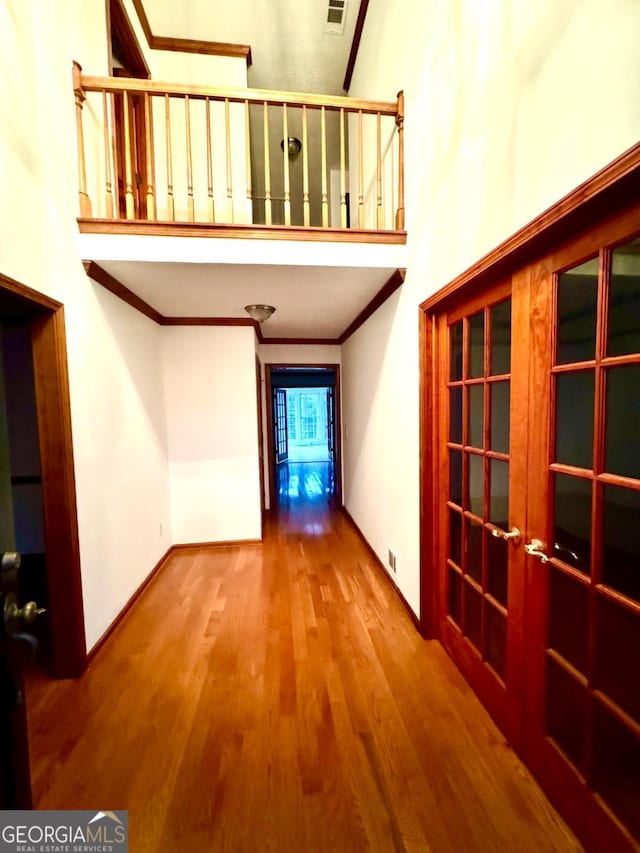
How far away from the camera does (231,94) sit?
210 cm

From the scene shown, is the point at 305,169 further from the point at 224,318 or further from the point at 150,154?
the point at 224,318

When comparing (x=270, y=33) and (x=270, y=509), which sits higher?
(x=270, y=33)

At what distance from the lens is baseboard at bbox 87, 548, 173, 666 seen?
2.04 metres

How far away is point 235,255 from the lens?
6.99 feet

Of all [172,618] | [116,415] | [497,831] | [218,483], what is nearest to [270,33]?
[116,415]

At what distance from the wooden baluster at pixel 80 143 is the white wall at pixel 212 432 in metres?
1.42

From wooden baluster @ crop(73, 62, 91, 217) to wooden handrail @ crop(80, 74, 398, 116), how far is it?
4cm

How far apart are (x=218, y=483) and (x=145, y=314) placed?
5.73 feet

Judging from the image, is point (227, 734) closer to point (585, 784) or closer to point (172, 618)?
point (172, 618)

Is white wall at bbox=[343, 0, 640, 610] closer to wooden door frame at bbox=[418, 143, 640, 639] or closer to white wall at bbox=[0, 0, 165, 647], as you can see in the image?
wooden door frame at bbox=[418, 143, 640, 639]

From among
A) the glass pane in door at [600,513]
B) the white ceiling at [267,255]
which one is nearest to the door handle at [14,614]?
the glass pane in door at [600,513]

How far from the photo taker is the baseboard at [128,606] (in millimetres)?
2035

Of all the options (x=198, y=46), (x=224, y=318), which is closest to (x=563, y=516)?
(x=224, y=318)

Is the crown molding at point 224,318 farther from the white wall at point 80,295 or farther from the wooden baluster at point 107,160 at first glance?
the wooden baluster at point 107,160
